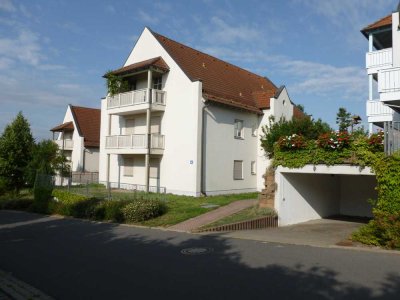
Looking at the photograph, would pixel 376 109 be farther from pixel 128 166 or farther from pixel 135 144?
pixel 128 166

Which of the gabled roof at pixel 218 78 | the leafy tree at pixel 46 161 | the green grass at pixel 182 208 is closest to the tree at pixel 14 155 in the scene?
the leafy tree at pixel 46 161

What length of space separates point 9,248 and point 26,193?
21.0 metres

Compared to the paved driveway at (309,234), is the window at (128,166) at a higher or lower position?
higher

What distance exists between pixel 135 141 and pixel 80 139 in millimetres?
15532

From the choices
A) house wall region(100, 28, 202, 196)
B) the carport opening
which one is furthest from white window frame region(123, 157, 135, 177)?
the carport opening

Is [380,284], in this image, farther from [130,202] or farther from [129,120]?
[129,120]

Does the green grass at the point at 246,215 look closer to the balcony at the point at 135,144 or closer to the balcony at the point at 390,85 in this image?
the balcony at the point at 390,85

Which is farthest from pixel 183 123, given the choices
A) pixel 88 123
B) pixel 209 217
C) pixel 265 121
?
pixel 88 123

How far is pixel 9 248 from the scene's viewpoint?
11992 millimetres

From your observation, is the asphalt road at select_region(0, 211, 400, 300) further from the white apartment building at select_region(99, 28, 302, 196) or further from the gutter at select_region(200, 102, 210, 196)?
the white apartment building at select_region(99, 28, 302, 196)

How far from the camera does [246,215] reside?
55.2 ft

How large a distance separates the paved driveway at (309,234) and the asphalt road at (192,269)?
0.91 metres

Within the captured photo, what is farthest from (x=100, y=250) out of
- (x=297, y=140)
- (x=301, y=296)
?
(x=297, y=140)

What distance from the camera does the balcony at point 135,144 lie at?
1020 inches
